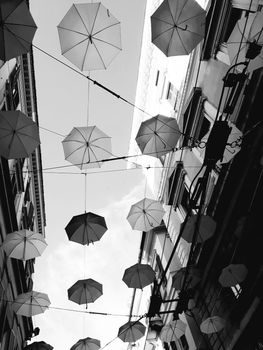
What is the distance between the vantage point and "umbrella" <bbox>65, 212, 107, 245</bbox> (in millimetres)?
12195

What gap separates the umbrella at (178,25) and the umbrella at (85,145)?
3752mm

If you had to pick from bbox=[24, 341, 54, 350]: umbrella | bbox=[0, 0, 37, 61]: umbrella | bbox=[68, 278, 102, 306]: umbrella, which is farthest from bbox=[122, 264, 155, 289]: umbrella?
bbox=[0, 0, 37, 61]: umbrella

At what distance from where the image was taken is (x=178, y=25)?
864 cm

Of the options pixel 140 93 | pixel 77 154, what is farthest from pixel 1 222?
pixel 140 93

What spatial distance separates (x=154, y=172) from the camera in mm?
24438

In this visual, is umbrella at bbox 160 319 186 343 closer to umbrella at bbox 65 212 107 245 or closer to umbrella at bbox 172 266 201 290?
umbrella at bbox 172 266 201 290

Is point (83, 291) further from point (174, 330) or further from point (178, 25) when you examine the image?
point (178, 25)

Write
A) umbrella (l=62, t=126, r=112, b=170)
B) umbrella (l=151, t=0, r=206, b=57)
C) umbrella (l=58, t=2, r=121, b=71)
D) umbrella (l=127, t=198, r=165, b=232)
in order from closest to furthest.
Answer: umbrella (l=58, t=2, r=121, b=71)
umbrella (l=151, t=0, r=206, b=57)
umbrella (l=62, t=126, r=112, b=170)
umbrella (l=127, t=198, r=165, b=232)

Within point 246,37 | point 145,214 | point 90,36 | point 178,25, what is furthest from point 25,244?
point 246,37

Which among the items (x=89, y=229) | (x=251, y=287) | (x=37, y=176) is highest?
(x=37, y=176)

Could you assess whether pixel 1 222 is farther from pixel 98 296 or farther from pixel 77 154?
pixel 77 154

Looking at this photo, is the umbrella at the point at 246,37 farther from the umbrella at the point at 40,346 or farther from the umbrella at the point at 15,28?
the umbrella at the point at 40,346

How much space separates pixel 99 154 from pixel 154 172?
13.6m

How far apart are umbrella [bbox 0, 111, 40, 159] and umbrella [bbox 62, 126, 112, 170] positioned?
1343mm
